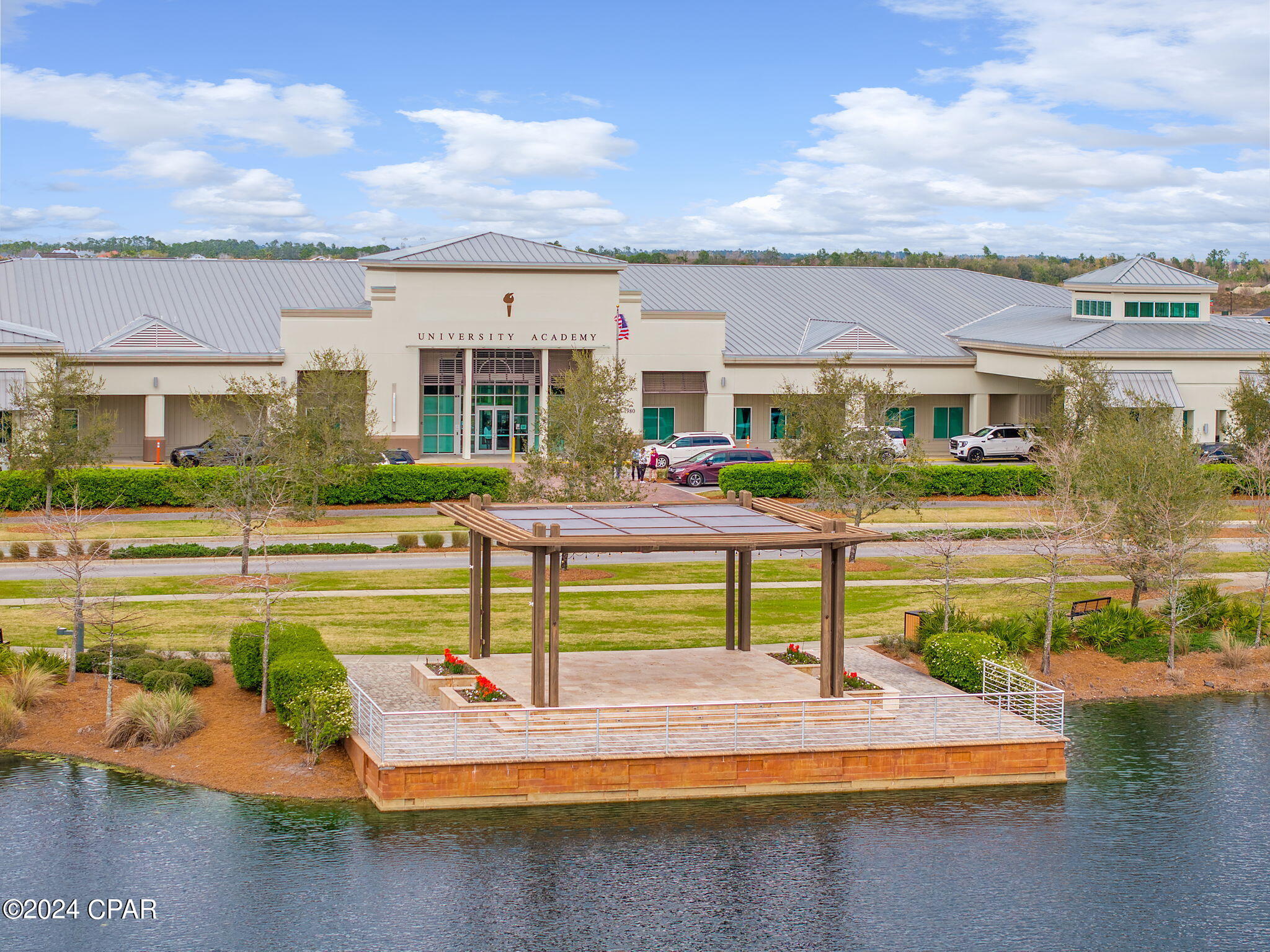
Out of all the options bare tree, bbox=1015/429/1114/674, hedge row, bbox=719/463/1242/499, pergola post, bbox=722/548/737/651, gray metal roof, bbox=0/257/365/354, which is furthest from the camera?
gray metal roof, bbox=0/257/365/354

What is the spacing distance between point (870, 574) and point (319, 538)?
16.8 m

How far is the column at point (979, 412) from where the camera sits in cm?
7294

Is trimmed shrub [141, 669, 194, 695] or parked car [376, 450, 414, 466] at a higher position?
parked car [376, 450, 414, 466]

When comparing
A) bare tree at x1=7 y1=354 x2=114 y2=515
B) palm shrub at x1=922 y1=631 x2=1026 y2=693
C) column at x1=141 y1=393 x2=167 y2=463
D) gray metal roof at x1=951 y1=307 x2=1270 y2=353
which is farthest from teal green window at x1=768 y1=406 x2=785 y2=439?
palm shrub at x1=922 y1=631 x2=1026 y2=693

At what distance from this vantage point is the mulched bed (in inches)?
883

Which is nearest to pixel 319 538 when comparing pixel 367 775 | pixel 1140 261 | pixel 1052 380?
pixel 367 775

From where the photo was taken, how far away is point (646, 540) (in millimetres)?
24047

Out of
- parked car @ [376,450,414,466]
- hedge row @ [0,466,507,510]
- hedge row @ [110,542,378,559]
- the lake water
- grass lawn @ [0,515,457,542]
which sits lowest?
the lake water

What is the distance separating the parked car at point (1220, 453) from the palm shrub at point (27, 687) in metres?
46.4

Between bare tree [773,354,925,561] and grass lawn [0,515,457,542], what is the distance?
11942 millimetres

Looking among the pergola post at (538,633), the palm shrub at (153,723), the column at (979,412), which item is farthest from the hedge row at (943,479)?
the palm shrub at (153,723)

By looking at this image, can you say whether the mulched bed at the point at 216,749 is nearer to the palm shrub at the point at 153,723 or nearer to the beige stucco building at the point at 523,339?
the palm shrub at the point at 153,723

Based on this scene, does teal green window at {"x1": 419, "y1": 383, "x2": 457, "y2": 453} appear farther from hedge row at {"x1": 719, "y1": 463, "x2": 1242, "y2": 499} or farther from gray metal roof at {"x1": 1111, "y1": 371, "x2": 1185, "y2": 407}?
gray metal roof at {"x1": 1111, "y1": 371, "x2": 1185, "y2": 407}

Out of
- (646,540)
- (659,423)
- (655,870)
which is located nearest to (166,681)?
(646,540)
